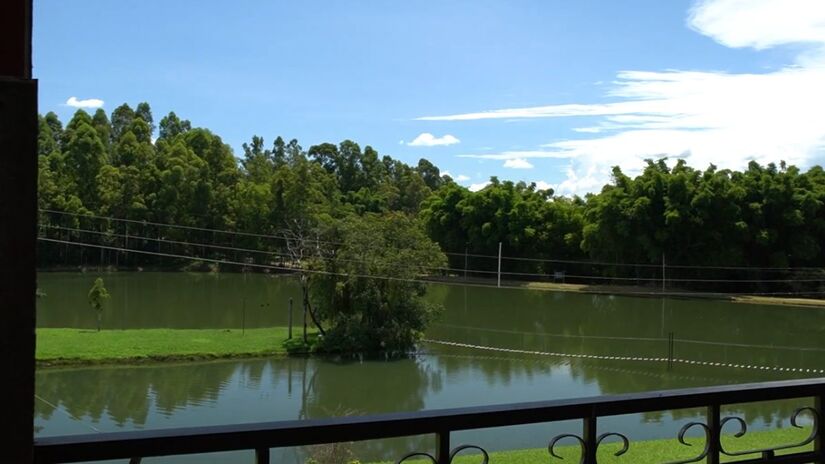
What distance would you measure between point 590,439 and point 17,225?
1078 millimetres

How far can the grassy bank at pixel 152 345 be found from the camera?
1709 centimetres

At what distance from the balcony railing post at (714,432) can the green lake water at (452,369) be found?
7.49 meters

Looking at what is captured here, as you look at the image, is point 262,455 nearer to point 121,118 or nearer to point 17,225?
point 17,225

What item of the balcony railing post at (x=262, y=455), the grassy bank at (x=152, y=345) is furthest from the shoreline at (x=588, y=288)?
the balcony railing post at (x=262, y=455)

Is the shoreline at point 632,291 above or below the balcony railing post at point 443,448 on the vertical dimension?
below

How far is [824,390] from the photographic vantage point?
170cm

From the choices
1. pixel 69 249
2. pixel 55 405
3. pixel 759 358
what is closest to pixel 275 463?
pixel 55 405

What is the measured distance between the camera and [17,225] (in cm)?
103

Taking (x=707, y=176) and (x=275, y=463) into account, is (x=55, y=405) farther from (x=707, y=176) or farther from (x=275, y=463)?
(x=707, y=176)

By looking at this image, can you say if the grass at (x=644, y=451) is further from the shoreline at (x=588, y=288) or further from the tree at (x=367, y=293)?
the shoreline at (x=588, y=288)

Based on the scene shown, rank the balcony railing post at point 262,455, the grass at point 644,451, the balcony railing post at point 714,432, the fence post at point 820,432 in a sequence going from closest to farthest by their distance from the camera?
the balcony railing post at point 262,455 < the balcony railing post at point 714,432 < the fence post at point 820,432 < the grass at point 644,451

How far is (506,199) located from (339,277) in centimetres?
2268

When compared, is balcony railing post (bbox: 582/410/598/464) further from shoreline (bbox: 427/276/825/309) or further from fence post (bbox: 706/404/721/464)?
shoreline (bbox: 427/276/825/309)

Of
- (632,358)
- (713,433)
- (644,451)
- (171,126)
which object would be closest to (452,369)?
(632,358)
